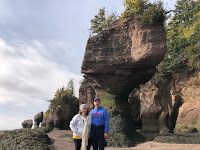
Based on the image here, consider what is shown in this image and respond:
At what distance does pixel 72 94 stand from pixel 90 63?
16785 mm

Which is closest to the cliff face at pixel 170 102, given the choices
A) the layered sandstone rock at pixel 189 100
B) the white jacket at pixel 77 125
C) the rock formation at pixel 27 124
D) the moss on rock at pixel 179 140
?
the layered sandstone rock at pixel 189 100

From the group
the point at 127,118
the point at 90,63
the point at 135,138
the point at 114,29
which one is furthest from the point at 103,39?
the point at 135,138

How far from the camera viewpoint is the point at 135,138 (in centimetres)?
1055

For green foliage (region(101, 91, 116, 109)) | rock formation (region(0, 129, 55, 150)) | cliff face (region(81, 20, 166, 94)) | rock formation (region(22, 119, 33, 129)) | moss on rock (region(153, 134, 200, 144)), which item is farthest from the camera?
rock formation (region(22, 119, 33, 129))

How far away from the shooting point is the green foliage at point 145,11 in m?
8.71

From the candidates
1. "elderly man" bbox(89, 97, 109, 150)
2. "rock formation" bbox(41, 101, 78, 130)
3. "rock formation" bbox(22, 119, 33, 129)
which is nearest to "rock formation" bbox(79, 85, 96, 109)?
"rock formation" bbox(41, 101, 78, 130)

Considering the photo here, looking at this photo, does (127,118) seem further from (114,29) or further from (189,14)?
(189,14)

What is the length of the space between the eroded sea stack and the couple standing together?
4927 millimetres

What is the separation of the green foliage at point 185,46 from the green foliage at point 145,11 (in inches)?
382

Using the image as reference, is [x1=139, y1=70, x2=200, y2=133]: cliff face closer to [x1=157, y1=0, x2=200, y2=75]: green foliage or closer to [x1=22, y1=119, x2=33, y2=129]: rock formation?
[x1=157, y1=0, x2=200, y2=75]: green foliage

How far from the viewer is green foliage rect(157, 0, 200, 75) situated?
1679 centimetres

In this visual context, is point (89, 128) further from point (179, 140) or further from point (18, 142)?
point (179, 140)

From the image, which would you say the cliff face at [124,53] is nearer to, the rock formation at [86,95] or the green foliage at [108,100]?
the green foliage at [108,100]

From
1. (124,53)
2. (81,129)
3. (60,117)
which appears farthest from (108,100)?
(60,117)
